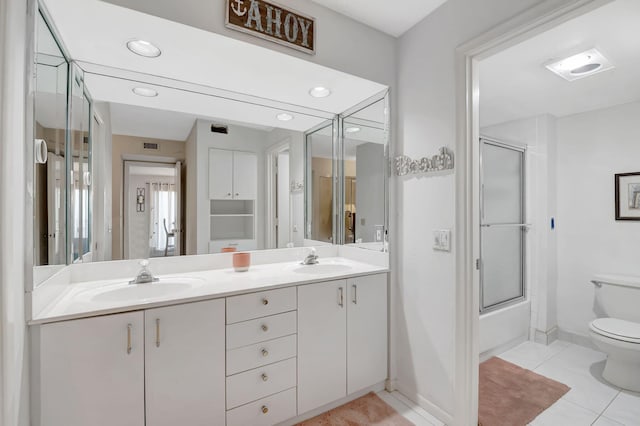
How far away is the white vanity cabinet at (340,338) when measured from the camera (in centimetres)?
165

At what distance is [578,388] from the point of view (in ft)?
6.68

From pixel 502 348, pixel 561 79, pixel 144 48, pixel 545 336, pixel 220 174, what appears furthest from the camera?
pixel 545 336

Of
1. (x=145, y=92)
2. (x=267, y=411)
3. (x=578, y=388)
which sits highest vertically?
(x=145, y=92)

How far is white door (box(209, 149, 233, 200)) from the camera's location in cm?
196

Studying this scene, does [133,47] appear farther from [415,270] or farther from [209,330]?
Answer: [415,270]

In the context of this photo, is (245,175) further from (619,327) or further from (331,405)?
(619,327)

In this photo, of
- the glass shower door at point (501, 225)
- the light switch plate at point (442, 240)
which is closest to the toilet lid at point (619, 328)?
the glass shower door at point (501, 225)

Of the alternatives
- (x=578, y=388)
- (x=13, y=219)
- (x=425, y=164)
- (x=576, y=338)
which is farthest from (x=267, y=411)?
(x=576, y=338)

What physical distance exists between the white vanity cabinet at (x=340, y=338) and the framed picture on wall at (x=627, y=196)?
237 cm

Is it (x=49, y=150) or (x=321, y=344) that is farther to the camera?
(x=321, y=344)

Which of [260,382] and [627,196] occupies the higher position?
[627,196]

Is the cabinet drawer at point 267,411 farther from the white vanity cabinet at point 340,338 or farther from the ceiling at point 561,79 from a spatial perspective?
the ceiling at point 561,79

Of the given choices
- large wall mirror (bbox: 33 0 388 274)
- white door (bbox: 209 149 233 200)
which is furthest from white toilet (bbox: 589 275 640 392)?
white door (bbox: 209 149 233 200)

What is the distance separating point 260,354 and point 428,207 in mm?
1278
